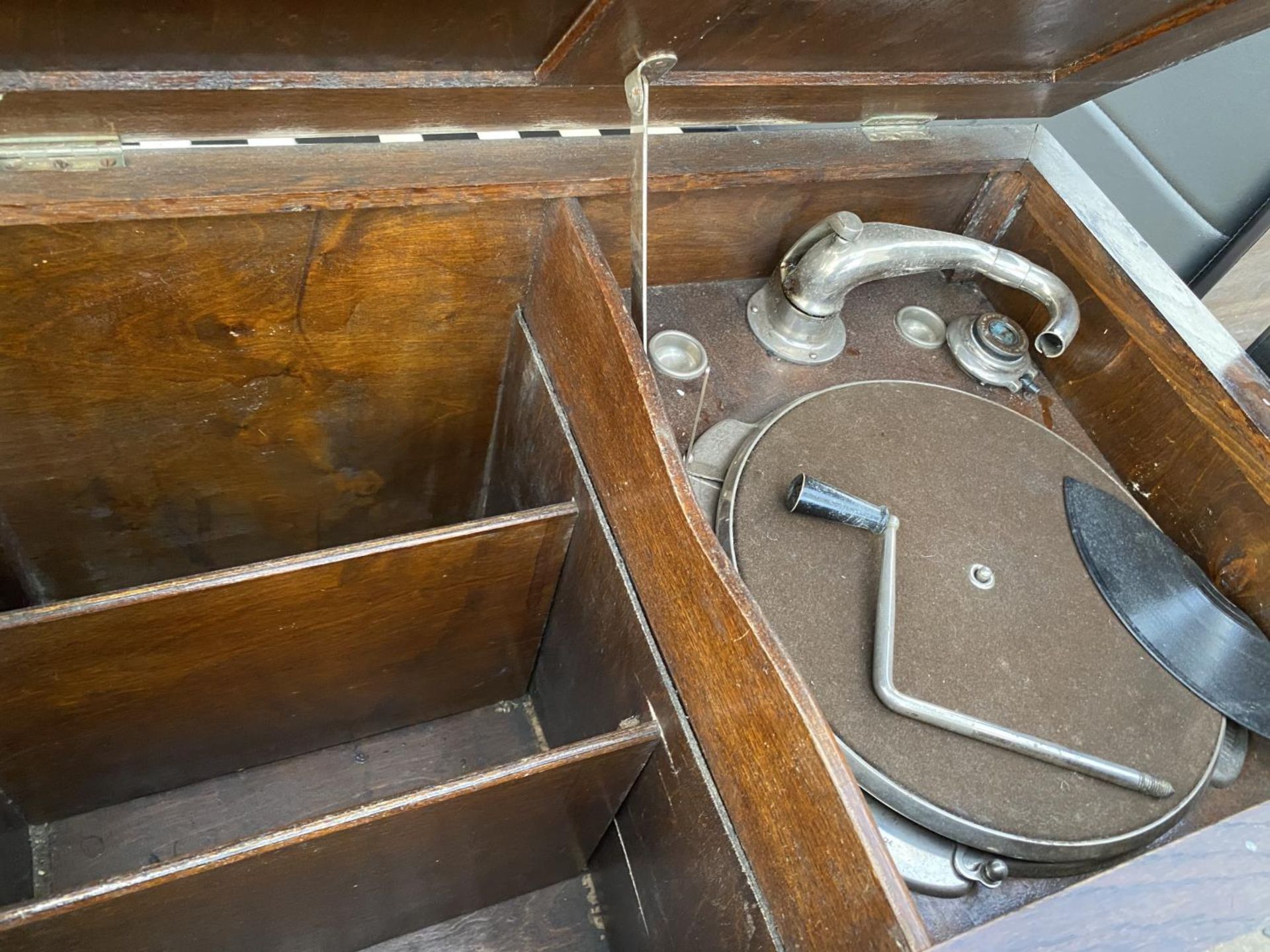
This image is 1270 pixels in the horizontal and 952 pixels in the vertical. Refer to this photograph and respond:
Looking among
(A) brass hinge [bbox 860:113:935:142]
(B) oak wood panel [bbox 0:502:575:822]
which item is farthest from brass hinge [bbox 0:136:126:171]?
(A) brass hinge [bbox 860:113:935:142]

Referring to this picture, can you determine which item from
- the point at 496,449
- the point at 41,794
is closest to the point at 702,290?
the point at 496,449

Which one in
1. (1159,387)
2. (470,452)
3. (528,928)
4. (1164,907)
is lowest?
(1164,907)

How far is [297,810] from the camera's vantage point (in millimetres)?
1377

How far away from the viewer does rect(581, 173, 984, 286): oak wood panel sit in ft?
4.15

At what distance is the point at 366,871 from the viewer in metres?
1.07

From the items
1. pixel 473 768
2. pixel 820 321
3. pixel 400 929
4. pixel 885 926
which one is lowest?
pixel 885 926

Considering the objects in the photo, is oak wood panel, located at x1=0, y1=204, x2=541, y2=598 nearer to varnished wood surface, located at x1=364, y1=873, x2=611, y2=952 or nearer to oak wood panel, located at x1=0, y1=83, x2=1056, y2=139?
oak wood panel, located at x1=0, y1=83, x2=1056, y2=139

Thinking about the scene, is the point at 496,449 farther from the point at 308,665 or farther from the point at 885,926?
the point at 885,926

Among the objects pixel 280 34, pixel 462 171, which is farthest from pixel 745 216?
pixel 280 34

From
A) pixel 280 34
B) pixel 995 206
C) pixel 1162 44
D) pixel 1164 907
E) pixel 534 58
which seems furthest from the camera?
pixel 995 206

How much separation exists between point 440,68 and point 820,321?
613 mm

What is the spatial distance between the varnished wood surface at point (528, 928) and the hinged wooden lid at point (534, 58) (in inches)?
41.3

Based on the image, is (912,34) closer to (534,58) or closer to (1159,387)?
(534,58)

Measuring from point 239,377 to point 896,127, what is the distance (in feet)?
3.21
